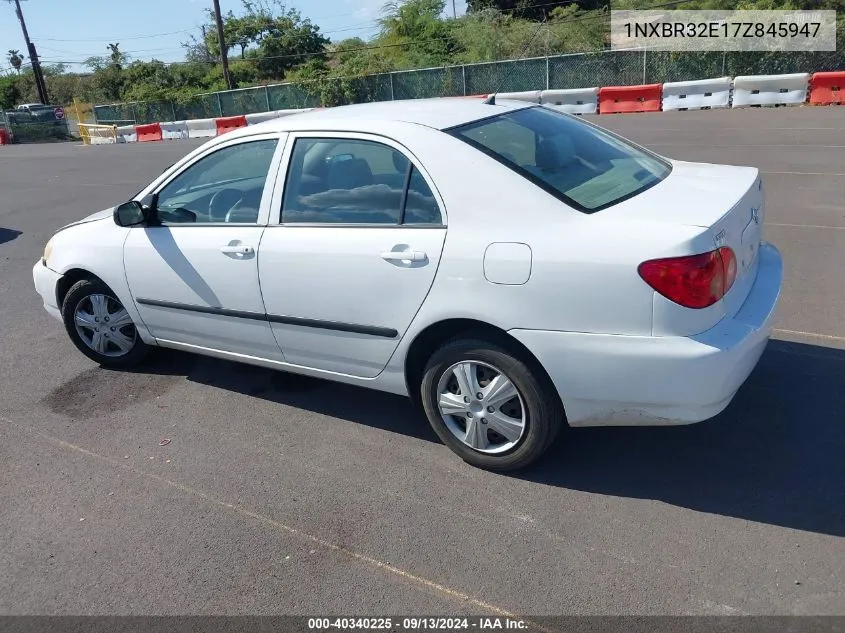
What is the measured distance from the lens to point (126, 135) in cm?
3120

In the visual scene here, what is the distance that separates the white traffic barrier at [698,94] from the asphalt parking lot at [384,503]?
17557 millimetres

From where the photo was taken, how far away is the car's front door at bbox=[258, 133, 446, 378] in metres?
3.44

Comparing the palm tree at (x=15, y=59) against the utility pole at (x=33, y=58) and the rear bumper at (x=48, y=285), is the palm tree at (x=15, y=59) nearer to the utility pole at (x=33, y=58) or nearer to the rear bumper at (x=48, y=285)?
the utility pole at (x=33, y=58)

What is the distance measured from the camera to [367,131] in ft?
12.1

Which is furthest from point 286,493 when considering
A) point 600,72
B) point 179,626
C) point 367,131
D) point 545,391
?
point 600,72

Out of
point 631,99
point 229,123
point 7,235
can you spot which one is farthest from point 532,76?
point 7,235

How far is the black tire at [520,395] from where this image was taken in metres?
3.24

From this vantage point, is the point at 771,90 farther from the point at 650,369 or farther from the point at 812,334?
the point at 650,369

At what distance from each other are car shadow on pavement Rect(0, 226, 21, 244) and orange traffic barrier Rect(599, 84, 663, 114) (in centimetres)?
1694

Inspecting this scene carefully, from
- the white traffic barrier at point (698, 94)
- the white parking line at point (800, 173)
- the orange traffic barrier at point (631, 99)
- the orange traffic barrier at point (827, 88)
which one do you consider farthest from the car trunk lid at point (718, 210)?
the orange traffic barrier at point (631, 99)

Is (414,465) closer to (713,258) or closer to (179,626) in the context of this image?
(179,626)

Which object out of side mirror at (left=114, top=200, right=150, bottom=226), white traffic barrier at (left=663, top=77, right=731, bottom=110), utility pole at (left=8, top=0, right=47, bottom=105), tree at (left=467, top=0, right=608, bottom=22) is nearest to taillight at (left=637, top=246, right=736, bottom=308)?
side mirror at (left=114, top=200, right=150, bottom=226)

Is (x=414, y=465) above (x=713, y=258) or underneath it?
underneath

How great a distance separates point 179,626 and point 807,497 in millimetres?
2640
